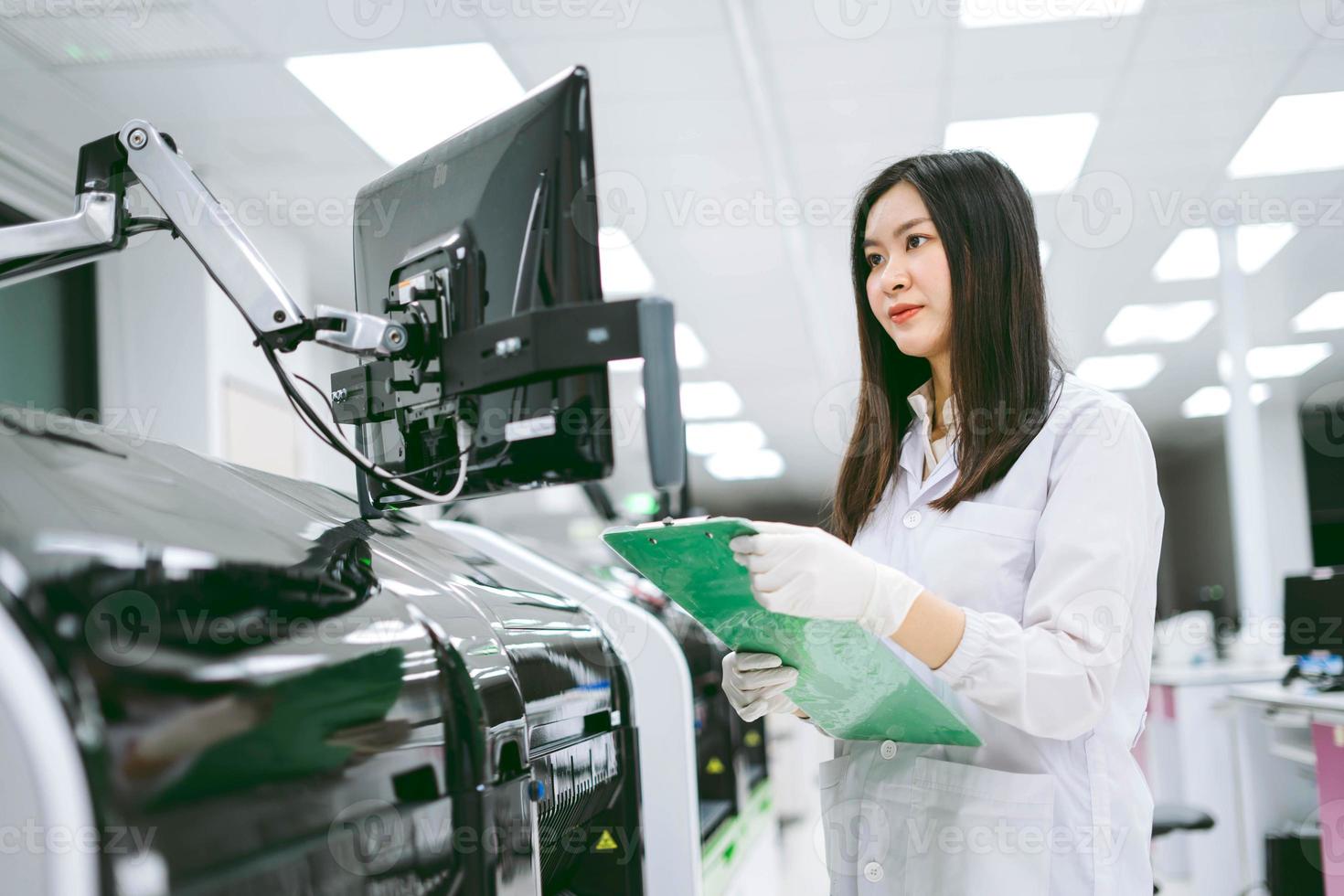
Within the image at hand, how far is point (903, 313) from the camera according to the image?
143 centimetres

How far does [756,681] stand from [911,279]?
587mm

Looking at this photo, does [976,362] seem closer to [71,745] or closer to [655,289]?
[71,745]

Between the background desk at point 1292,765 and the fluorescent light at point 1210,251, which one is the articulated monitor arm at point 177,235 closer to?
the background desk at point 1292,765

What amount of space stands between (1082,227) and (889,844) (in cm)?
463

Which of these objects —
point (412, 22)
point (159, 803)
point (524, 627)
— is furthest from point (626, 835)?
point (412, 22)

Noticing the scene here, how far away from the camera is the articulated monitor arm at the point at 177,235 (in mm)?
1010

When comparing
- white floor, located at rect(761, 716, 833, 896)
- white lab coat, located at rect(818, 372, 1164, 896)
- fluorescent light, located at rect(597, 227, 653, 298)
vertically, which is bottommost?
white floor, located at rect(761, 716, 833, 896)

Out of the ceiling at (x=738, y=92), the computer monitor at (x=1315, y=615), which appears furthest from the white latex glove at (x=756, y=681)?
the computer monitor at (x=1315, y=615)

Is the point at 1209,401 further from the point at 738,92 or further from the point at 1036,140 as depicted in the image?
the point at 738,92

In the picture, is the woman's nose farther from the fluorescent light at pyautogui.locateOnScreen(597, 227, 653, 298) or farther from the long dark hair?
the fluorescent light at pyautogui.locateOnScreen(597, 227, 653, 298)

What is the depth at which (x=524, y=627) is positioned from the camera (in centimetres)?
130

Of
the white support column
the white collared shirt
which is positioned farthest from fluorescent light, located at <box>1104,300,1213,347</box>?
the white collared shirt

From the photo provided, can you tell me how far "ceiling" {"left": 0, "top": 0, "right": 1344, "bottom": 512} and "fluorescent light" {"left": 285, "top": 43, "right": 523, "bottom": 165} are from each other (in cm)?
Answer: 6

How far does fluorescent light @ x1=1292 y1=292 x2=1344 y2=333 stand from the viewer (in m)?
6.55
